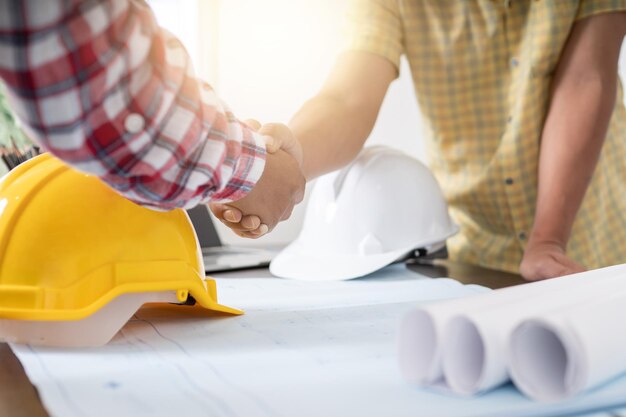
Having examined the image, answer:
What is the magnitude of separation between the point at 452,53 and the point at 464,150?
0.62 feet

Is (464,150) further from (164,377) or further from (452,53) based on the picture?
(164,377)

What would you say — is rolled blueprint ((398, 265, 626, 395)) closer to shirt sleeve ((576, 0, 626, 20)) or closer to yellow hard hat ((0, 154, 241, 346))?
yellow hard hat ((0, 154, 241, 346))

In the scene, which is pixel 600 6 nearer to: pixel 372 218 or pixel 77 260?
pixel 372 218

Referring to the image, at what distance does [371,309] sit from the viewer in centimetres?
81

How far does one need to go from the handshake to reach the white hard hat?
25cm

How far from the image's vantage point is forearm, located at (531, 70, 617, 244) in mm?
1184

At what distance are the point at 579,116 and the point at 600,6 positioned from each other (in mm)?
186

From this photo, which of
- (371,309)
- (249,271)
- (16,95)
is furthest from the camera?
(249,271)

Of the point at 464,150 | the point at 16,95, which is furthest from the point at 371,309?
the point at 464,150

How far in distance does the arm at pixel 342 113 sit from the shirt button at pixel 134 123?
52cm

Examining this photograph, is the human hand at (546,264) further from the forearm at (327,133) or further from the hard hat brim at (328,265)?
the forearm at (327,133)

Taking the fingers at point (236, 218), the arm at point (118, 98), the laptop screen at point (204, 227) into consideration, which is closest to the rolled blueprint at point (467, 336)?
the arm at point (118, 98)

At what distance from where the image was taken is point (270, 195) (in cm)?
85

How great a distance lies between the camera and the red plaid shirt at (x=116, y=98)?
1.40 ft
